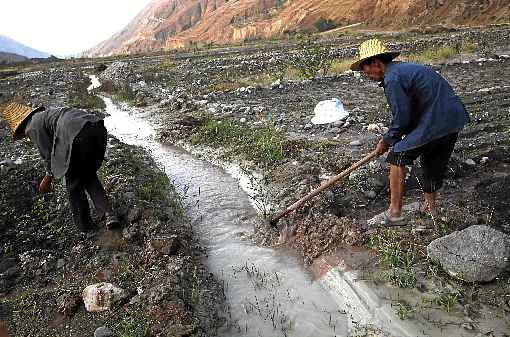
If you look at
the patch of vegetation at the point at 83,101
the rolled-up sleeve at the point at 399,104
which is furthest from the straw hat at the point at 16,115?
the patch of vegetation at the point at 83,101

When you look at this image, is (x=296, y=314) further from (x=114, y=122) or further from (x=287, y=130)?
(x=114, y=122)

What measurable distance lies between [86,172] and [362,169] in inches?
119

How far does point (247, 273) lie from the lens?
407 centimetres

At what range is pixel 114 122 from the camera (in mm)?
11180

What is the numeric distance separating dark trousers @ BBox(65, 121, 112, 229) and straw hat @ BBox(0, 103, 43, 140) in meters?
0.76

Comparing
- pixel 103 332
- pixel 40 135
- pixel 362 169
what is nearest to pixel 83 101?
pixel 40 135

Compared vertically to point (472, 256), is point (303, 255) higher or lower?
lower

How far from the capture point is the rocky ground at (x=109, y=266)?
3289 millimetres

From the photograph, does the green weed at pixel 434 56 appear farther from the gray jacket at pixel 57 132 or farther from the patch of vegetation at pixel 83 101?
the gray jacket at pixel 57 132

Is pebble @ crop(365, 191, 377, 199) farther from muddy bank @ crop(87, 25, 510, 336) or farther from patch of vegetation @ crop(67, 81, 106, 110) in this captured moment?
patch of vegetation @ crop(67, 81, 106, 110)

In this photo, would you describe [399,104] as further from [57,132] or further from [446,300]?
[57,132]

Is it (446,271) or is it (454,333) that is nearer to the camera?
(454,333)

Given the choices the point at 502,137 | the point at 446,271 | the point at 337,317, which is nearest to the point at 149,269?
the point at 337,317

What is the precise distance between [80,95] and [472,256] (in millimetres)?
13924
